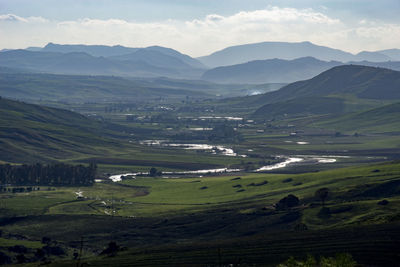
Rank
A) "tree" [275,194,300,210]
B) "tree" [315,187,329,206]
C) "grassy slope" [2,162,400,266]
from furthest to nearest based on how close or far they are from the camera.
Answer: "tree" [275,194,300,210] → "tree" [315,187,329,206] → "grassy slope" [2,162,400,266]

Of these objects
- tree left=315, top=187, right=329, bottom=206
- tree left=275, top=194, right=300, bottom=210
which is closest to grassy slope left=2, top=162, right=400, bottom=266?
tree left=315, top=187, right=329, bottom=206

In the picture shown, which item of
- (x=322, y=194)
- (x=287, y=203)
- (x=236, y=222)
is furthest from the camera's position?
(x=287, y=203)

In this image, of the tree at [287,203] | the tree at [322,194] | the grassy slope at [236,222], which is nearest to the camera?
the grassy slope at [236,222]

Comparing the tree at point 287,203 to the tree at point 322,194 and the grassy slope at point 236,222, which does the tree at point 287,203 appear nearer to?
the grassy slope at point 236,222

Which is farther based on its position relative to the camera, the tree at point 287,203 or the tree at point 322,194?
the tree at point 287,203

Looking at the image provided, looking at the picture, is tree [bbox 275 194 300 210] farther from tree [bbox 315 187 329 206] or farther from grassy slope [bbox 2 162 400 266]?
tree [bbox 315 187 329 206]

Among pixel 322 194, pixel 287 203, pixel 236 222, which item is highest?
pixel 322 194

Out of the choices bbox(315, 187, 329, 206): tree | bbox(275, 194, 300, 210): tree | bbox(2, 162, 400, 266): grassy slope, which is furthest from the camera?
bbox(275, 194, 300, 210): tree

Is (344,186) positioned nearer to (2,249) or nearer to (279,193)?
(279,193)

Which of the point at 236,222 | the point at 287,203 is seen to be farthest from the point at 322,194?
the point at 236,222

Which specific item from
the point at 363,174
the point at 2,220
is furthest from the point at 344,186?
the point at 2,220

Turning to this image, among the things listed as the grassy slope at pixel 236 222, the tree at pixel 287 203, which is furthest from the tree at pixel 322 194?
the tree at pixel 287 203

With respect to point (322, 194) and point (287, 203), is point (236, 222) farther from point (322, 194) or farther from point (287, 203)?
point (322, 194)
